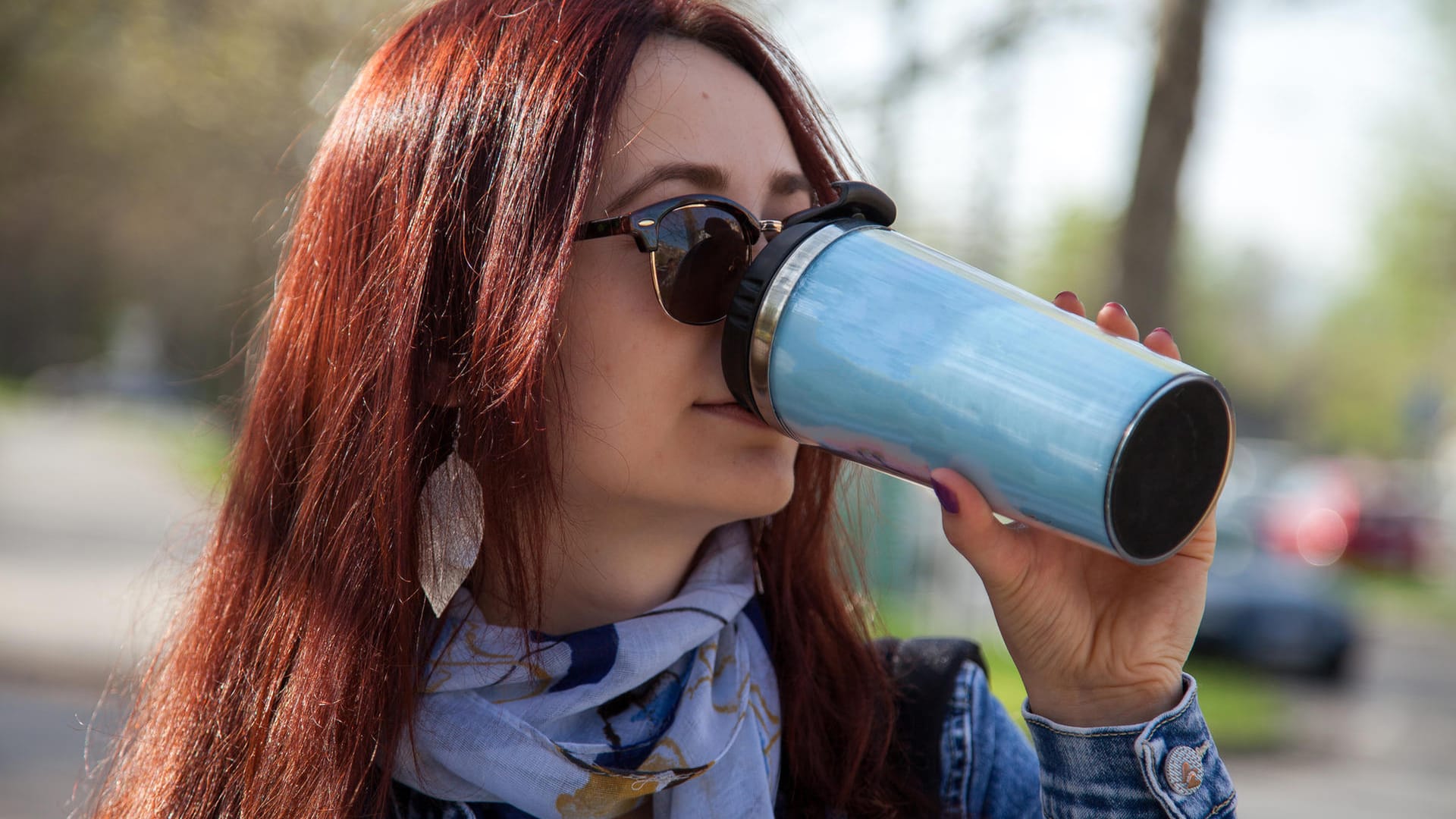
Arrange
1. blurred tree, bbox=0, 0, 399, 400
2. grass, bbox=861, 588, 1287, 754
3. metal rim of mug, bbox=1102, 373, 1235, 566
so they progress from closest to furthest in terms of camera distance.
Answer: metal rim of mug, bbox=1102, 373, 1235, 566 < blurred tree, bbox=0, 0, 399, 400 < grass, bbox=861, 588, 1287, 754

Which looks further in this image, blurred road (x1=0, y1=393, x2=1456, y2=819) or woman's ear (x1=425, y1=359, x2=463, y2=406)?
blurred road (x1=0, y1=393, x2=1456, y2=819)

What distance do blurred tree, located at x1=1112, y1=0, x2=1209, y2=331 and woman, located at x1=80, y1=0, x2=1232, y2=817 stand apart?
→ 4.10 metres

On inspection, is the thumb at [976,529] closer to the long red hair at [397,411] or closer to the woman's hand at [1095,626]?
the woman's hand at [1095,626]

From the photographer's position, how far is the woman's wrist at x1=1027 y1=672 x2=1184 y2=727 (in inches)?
51.4

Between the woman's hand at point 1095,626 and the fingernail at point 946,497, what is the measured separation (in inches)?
5.7

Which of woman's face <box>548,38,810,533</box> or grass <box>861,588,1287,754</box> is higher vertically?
woman's face <box>548,38,810,533</box>

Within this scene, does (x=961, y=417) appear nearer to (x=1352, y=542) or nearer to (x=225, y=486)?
(x=225, y=486)

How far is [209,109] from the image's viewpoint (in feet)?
18.4

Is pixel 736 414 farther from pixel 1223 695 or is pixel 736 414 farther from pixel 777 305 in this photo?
pixel 1223 695

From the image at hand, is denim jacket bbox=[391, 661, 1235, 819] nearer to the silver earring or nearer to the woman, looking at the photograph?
the woman

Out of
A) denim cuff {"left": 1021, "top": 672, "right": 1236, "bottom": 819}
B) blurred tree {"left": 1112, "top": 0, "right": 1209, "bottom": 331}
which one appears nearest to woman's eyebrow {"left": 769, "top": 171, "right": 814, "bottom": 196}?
denim cuff {"left": 1021, "top": 672, "right": 1236, "bottom": 819}

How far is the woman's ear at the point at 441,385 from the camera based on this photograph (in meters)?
1.38

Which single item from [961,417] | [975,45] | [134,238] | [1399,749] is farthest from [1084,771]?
[134,238]

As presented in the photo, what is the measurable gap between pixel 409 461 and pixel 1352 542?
17078mm
